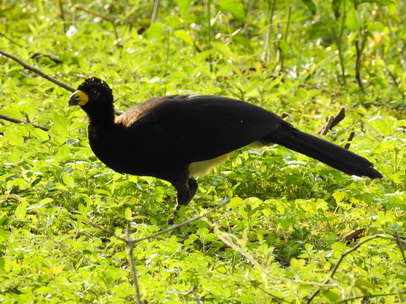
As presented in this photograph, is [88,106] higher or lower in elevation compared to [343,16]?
higher

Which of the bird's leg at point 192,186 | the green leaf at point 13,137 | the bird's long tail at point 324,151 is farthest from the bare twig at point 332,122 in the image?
the green leaf at point 13,137

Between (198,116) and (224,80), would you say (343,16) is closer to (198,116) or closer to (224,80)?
(224,80)

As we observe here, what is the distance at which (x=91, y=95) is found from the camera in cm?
504

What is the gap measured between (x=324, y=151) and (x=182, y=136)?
40.3 inches

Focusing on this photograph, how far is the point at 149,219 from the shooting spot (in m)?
4.79

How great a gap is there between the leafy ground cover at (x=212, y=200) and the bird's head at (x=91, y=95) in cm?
34

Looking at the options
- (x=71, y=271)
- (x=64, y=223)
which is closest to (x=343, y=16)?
(x=64, y=223)

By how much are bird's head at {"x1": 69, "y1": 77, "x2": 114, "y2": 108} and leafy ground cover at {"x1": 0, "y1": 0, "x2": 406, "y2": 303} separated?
1.10 ft

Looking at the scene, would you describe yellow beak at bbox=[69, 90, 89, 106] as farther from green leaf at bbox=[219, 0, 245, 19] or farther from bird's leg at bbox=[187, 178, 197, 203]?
green leaf at bbox=[219, 0, 245, 19]

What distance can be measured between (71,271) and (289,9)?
5.22m

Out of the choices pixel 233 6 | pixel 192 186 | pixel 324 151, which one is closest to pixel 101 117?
pixel 192 186

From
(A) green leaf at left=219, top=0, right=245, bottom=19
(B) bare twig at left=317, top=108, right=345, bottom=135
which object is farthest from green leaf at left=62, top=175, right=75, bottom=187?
(A) green leaf at left=219, top=0, right=245, bottom=19

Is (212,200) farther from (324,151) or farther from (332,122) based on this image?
(332,122)

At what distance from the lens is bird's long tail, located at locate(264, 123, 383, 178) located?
5055 millimetres
